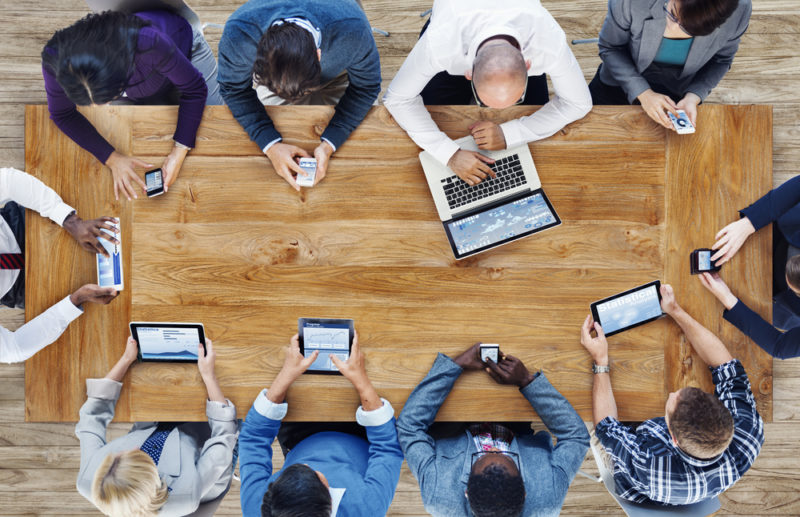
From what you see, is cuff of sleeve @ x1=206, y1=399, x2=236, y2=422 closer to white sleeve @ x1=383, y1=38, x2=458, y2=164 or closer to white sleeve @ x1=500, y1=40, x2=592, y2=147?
white sleeve @ x1=383, y1=38, x2=458, y2=164

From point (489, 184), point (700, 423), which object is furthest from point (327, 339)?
point (700, 423)

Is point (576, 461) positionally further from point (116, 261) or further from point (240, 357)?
point (116, 261)

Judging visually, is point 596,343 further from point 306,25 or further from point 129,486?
point 129,486

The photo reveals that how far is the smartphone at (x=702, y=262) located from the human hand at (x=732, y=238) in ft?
0.05

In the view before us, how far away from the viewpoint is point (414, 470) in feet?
5.68

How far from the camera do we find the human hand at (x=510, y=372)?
5.60ft

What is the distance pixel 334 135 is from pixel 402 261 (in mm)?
479

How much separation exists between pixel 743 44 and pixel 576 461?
2.21 m

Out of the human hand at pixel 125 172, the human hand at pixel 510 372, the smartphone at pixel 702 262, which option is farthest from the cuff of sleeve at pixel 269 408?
the smartphone at pixel 702 262

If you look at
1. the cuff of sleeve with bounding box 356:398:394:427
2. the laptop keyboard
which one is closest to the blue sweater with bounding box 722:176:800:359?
the laptop keyboard

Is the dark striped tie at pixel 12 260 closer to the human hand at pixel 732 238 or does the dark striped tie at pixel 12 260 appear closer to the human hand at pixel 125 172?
the human hand at pixel 125 172

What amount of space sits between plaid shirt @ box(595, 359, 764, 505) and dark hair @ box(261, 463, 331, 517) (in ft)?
3.04

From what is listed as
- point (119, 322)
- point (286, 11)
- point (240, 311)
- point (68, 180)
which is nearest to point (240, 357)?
point (240, 311)

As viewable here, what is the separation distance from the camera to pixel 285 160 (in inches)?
68.0
